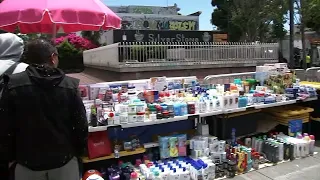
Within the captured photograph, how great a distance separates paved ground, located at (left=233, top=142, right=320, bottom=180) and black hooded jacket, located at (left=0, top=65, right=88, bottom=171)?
2.68m

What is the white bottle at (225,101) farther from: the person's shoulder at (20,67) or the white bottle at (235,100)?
the person's shoulder at (20,67)

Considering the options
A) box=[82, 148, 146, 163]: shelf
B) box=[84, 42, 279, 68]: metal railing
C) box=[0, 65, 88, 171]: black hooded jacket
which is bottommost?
box=[82, 148, 146, 163]: shelf

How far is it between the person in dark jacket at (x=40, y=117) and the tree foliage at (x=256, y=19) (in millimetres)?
20950

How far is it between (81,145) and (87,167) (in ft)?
5.93

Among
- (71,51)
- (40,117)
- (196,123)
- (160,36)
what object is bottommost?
(196,123)

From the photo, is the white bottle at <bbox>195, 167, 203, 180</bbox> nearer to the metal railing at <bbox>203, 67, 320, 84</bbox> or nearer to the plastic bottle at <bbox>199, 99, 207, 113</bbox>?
the plastic bottle at <bbox>199, 99, 207, 113</bbox>

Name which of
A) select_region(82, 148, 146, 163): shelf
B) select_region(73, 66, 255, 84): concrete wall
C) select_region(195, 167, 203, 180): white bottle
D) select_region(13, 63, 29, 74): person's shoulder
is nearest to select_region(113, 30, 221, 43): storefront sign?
select_region(73, 66, 255, 84): concrete wall

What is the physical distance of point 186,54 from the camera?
13.5m

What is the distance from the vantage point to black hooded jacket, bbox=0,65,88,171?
187cm

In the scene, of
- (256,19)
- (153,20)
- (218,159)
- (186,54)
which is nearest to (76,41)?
(186,54)

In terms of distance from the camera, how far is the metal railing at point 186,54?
12266 mm

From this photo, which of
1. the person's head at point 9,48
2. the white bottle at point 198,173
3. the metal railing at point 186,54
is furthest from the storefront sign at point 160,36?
the person's head at point 9,48

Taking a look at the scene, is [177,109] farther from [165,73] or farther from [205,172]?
[165,73]

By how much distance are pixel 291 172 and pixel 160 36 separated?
1747cm
